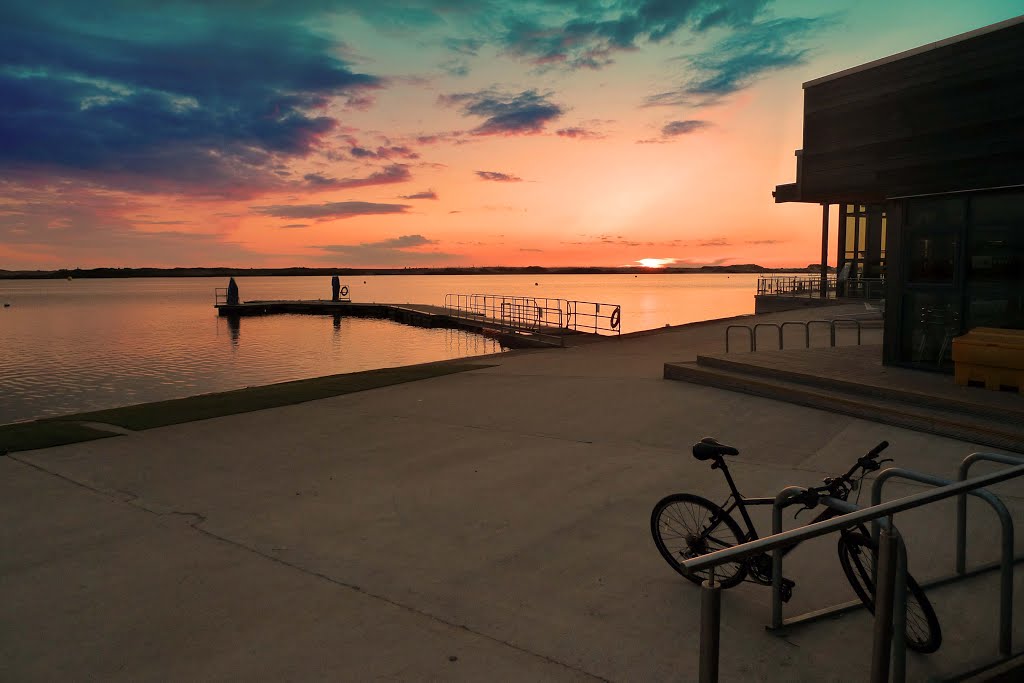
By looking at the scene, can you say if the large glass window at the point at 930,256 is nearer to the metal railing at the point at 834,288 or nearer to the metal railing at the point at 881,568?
the metal railing at the point at 881,568

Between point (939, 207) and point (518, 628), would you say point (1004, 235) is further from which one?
point (518, 628)

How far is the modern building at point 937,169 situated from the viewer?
9.91m

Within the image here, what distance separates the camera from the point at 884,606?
295 centimetres

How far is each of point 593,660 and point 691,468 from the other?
→ 161 inches

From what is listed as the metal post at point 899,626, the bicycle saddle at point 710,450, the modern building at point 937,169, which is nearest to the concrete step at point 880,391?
the modern building at point 937,169

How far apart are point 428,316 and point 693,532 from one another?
46644 mm

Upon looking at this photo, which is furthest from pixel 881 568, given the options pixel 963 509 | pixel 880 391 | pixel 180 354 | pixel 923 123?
pixel 180 354

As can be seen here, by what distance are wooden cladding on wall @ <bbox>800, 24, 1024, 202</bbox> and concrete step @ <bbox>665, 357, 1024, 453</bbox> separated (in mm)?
3711

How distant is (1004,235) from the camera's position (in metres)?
10.2

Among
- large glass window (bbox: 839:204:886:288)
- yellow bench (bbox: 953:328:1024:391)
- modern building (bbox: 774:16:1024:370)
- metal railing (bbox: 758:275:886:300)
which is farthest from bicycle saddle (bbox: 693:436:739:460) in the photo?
large glass window (bbox: 839:204:886:288)

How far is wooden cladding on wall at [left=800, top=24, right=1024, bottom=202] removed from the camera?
32.0 ft

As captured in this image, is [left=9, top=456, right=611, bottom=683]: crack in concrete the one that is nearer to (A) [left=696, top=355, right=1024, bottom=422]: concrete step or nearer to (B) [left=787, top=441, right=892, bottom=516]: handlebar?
(B) [left=787, top=441, right=892, bottom=516]: handlebar

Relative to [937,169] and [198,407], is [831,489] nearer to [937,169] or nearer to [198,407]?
[937,169]

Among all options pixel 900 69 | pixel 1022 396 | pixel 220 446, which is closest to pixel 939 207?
pixel 900 69
